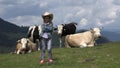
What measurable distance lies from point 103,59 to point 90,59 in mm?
833

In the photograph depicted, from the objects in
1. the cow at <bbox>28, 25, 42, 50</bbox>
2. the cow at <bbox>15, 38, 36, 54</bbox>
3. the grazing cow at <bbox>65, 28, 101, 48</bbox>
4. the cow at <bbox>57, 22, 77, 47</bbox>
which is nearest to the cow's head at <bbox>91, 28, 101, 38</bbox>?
the grazing cow at <bbox>65, 28, 101, 48</bbox>

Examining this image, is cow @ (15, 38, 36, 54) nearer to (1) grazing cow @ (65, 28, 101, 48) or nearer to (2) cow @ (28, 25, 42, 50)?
(1) grazing cow @ (65, 28, 101, 48)

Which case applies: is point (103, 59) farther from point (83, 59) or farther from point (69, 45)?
point (69, 45)

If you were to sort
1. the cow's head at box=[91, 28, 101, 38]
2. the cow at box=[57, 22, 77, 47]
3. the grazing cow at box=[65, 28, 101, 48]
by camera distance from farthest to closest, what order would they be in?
the cow at box=[57, 22, 77, 47] → the cow's head at box=[91, 28, 101, 38] → the grazing cow at box=[65, 28, 101, 48]

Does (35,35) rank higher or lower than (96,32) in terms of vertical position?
higher

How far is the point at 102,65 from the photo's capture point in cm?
2064

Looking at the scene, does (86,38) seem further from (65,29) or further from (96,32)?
(65,29)

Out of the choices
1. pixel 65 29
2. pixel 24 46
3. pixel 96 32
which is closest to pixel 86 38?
pixel 96 32

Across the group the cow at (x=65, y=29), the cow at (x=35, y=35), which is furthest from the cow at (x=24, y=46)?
the cow at (x=65, y=29)

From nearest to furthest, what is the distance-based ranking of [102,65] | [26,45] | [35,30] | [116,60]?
[102,65]
[116,60]
[26,45]
[35,30]

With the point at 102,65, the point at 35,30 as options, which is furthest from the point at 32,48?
the point at 102,65

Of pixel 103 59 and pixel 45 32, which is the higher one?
pixel 45 32

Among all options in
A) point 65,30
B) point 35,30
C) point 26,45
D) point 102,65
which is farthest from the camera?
point 65,30

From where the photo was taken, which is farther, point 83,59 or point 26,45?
point 26,45
